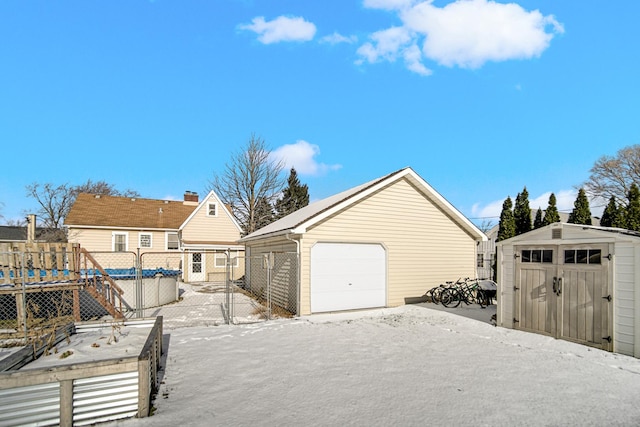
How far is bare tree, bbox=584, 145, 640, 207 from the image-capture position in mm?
29891

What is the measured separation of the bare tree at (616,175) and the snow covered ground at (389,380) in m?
31.0

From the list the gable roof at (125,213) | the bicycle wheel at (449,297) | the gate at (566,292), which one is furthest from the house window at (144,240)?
the gate at (566,292)

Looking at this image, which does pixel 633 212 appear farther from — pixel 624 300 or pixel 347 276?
pixel 347 276

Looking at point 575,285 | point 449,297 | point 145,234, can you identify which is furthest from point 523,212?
point 145,234

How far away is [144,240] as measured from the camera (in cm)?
2309

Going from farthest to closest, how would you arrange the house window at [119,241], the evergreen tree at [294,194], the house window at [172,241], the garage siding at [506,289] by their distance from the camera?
the evergreen tree at [294,194] < the house window at [172,241] < the house window at [119,241] < the garage siding at [506,289]

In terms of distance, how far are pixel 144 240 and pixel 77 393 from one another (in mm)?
21431

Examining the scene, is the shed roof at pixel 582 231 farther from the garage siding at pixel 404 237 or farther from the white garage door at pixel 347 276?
the white garage door at pixel 347 276

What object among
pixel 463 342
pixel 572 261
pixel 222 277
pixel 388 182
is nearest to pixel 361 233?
pixel 388 182

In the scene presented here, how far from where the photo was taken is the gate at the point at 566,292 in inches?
266

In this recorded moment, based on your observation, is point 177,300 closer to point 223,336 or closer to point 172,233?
point 223,336

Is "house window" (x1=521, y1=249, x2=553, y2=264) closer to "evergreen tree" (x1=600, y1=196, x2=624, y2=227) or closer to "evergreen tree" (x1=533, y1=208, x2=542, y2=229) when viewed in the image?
"evergreen tree" (x1=600, y1=196, x2=624, y2=227)

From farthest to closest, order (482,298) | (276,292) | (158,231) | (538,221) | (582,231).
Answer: (158,231)
(538,221)
(276,292)
(482,298)
(582,231)

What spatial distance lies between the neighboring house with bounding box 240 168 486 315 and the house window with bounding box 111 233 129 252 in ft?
44.7
